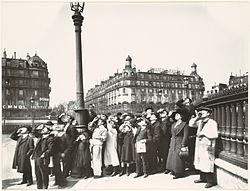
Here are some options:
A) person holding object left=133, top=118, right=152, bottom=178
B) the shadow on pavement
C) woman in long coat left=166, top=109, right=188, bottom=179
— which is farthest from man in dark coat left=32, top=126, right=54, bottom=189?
woman in long coat left=166, top=109, right=188, bottom=179

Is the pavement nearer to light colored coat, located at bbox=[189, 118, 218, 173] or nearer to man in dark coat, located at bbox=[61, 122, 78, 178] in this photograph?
man in dark coat, located at bbox=[61, 122, 78, 178]

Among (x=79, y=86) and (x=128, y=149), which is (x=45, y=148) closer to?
(x=79, y=86)

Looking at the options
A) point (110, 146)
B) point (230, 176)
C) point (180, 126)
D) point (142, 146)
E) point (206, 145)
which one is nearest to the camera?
point (230, 176)

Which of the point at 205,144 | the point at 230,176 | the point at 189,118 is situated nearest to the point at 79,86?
the point at 189,118

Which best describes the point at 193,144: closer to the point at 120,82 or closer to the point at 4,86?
the point at 120,82

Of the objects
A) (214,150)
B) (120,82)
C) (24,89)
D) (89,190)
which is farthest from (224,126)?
(24,89)

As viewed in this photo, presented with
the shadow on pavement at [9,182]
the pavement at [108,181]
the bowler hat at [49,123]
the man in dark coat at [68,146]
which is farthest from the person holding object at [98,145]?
the shadow on pavement at [9,182]
